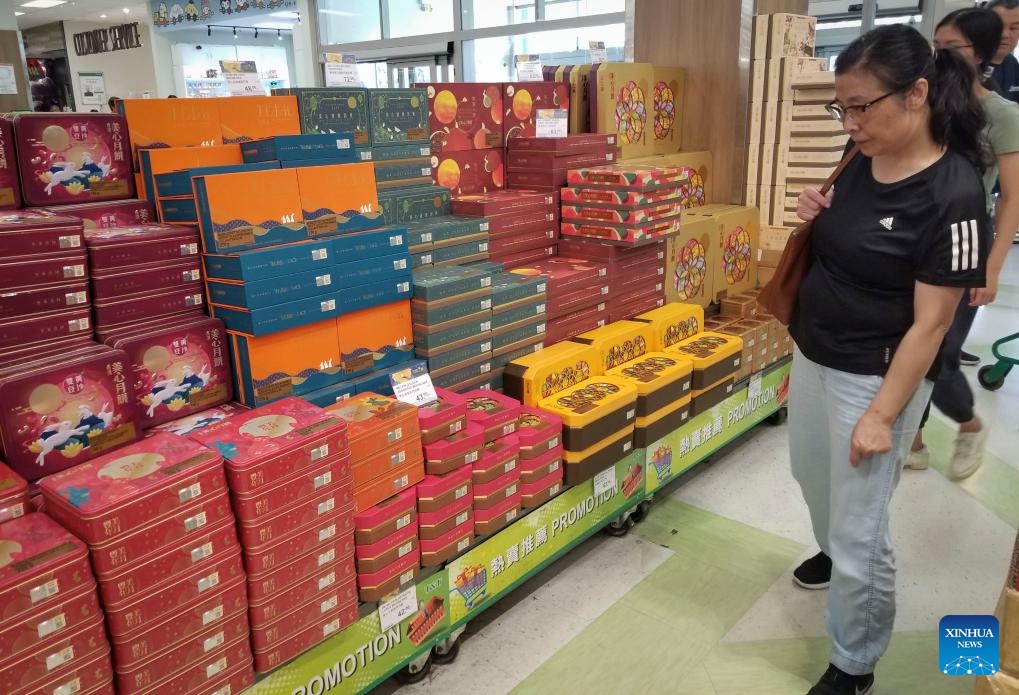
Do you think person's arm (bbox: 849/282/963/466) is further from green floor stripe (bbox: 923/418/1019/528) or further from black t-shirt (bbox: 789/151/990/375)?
green floor stripe (bbox: 923/418/1019/528)

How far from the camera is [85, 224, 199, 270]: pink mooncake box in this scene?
193 centimetres

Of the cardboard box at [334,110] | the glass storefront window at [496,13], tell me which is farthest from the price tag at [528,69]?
the glass storefront window at [496,13]

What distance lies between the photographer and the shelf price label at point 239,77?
8.79 ft

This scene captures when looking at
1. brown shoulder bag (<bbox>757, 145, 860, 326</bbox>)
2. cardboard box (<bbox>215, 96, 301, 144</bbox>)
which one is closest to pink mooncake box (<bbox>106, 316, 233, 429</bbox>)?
cardboard box (<bbox>215, 96, 301, 144</bbox>)

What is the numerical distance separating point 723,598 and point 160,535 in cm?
195

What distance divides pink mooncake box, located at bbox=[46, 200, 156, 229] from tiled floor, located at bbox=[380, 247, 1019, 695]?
1.60 metres

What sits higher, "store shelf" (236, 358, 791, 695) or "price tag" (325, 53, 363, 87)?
"price tag" (325, 53, 363, 87)

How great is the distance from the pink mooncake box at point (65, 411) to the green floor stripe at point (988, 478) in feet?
11.1

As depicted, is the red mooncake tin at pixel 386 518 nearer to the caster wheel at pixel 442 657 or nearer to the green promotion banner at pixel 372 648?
Result: the green promotion banner at pixel 372 648

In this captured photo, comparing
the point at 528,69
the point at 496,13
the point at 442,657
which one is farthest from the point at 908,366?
the point at 496,13

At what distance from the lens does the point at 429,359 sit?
254cm

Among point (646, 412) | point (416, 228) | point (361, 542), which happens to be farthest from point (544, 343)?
point (361, 542)

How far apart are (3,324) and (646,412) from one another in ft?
7.02

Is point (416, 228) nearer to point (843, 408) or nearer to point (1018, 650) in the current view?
point (843, 408)
